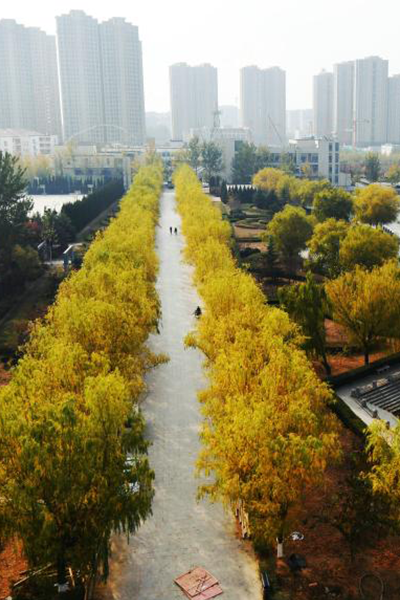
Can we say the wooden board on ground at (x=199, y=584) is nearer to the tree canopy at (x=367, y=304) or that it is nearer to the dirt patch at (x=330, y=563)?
the dirt patch at (x=330, y=563)

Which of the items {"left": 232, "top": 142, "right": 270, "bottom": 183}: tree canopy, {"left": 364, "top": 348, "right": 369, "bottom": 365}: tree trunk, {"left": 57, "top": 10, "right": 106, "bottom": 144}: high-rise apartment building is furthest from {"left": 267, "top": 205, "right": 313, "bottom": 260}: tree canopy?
{"left": 57, "top": 10, "right": 106, "bottom": 144}: high-rise apartment building

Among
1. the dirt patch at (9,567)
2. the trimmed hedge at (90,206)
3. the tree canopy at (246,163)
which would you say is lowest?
the dirt patch at (9,567)

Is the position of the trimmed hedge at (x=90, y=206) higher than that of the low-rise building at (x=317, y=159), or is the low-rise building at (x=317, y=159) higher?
the low-rise building at (x=317, y=159)

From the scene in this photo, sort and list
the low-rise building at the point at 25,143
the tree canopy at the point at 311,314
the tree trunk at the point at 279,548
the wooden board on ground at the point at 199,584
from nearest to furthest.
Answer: the wooden board on ground at the point at 199,584
the tree trunk at the point at 279,548
the tree canopy at the point at 311,314
the low-rise building at the point at 25,143

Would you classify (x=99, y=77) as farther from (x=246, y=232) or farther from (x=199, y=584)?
(x=199, y=584)

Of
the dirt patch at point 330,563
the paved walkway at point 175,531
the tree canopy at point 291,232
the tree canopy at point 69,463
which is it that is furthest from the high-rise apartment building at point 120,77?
the dirt patch at point 330,563

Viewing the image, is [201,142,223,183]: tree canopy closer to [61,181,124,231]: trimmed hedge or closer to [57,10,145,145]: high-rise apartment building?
[61,181,124,231]: trimmed hedge
